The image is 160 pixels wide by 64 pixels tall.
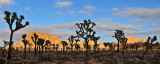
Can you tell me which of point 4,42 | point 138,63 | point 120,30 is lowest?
point 138,63

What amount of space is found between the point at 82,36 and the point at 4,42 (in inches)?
1048

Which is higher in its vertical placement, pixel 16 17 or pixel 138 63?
pixel 16 17

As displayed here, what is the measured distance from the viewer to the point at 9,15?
70.7 feet

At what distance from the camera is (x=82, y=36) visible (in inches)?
1273

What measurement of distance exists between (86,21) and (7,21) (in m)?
15.4

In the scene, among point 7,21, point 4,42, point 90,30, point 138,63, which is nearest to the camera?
point 138,63

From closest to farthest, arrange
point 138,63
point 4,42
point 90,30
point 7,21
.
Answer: point 138,63 → point 7,21 → point 90,30 → point 4,42

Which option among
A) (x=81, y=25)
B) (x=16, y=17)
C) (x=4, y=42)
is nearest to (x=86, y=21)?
(x=81, y=25)

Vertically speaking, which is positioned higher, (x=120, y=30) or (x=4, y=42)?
(x=120, y=30)

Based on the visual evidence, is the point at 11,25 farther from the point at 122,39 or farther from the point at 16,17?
the point at 122,39

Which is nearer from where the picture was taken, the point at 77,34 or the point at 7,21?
the point at 7,21

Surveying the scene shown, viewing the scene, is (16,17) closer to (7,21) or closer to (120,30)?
(7,21)

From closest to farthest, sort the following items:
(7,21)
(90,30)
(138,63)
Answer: (138,63) → (7,21) → (90,30)

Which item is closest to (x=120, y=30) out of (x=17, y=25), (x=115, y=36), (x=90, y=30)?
(x=115, y=36)
